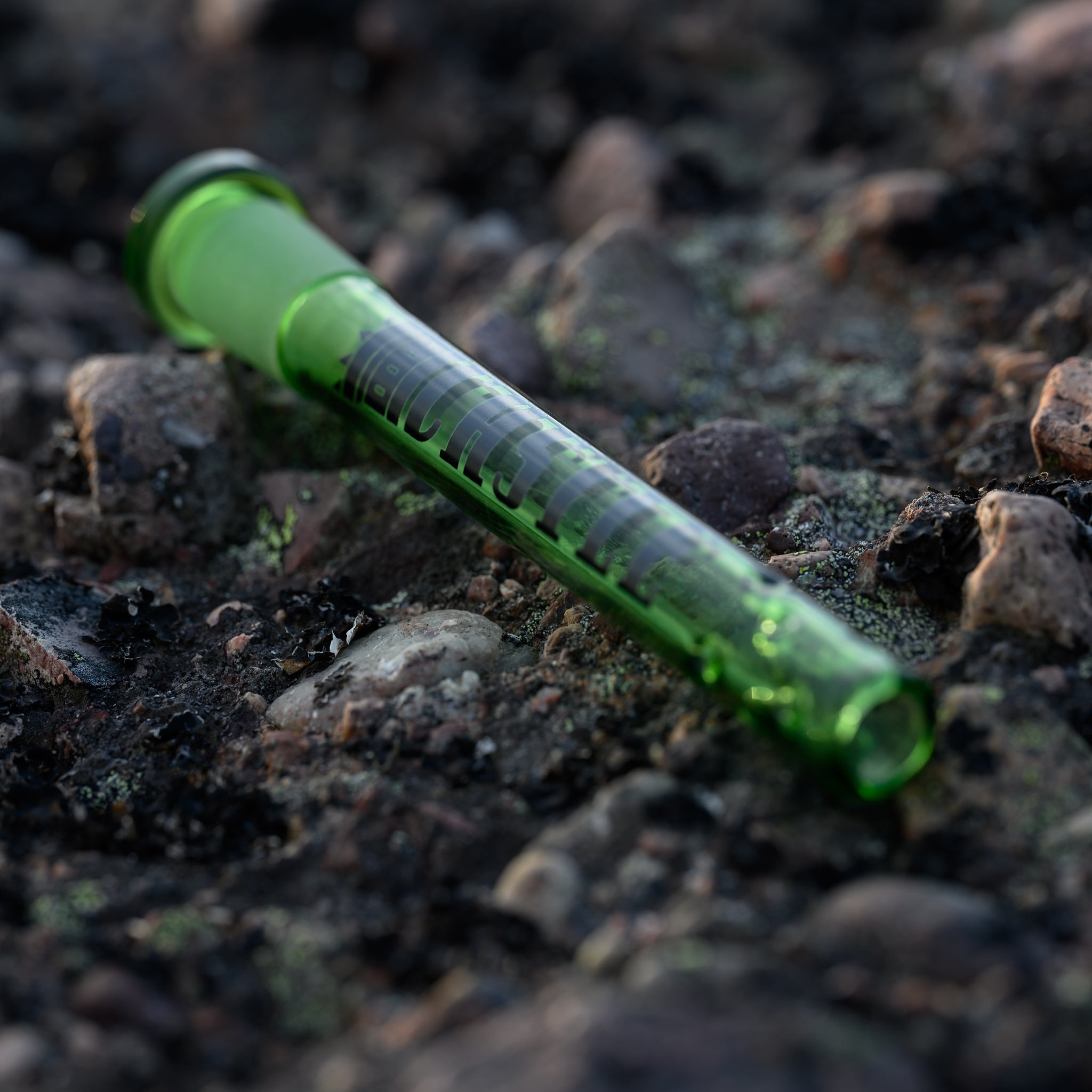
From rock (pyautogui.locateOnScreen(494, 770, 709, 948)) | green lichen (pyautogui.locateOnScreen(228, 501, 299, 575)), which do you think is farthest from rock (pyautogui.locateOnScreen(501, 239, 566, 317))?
rock (pyautogui.locateOnScreen(494, 770, 709, 948))

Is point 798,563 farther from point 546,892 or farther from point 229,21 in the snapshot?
point 229,21

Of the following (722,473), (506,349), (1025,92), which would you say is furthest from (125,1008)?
(1025,92)

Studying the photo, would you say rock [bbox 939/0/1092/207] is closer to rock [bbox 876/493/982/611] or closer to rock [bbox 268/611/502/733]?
rock [bbox 876/493/982/611]

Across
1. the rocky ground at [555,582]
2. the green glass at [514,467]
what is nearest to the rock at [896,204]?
the rocky ground at [555,582]

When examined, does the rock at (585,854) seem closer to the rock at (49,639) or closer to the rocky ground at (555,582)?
the rocky ground at (555,582)

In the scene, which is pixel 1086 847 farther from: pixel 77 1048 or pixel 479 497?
pixel 77 1048

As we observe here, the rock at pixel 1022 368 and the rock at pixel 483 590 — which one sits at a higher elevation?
the rock at pixel 1022 368
